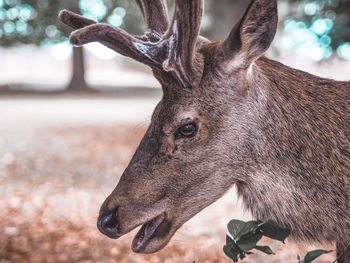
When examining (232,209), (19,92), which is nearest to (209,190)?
(232,209)

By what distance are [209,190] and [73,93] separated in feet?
47.3

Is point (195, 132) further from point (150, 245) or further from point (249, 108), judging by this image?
point (150, 245)

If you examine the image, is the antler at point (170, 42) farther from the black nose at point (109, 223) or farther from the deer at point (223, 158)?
the black nose at point (109, 223)

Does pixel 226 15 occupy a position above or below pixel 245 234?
above

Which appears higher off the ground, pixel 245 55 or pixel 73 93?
pixel 245 55

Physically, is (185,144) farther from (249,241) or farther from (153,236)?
(249,241)

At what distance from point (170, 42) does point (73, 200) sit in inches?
116

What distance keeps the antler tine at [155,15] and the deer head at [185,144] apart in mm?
163

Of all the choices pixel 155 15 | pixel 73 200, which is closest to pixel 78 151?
pixel 73 200

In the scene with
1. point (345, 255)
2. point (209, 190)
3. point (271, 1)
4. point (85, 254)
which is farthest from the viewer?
point (85, 254)

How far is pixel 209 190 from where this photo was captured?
1.61 metres

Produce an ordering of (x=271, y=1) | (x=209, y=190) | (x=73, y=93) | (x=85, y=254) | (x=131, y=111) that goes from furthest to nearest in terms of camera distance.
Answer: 1. (x=73, y=93)
2. (x=131, y=111)
3. (x=85, y=254)
4. (x=209, y=190)
5. (x=271, y=1)

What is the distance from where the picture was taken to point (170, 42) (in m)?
1.51

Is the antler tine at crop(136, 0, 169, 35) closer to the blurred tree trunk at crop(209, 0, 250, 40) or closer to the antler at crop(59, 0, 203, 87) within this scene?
the antler at crop(59, 0, 203, 87)
